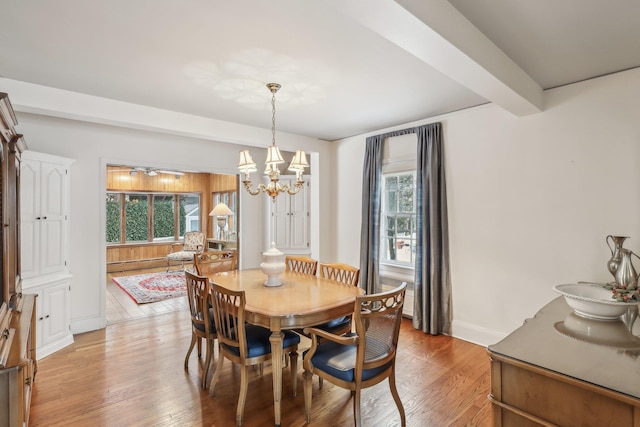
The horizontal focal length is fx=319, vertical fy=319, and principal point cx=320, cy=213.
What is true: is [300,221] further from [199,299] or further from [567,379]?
[567,379]

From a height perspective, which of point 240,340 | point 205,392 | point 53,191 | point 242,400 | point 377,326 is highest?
point 53,191

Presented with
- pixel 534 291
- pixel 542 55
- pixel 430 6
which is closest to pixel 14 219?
pixel 430 6

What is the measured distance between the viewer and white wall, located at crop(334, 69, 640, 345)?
8.77 feet

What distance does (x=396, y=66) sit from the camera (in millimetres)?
2576

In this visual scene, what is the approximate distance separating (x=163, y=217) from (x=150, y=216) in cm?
34

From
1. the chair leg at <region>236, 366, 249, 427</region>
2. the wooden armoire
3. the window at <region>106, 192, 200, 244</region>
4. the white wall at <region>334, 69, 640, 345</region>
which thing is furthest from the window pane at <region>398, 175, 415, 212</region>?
the window at <region>106, 192, 200, 244</region>

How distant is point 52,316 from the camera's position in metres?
3.38

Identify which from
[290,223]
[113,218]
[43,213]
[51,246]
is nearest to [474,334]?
[290,223]

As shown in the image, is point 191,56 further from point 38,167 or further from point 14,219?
point 38,167

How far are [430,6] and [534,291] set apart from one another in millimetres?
2821

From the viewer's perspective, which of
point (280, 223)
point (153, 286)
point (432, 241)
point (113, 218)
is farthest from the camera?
point (113, 218)

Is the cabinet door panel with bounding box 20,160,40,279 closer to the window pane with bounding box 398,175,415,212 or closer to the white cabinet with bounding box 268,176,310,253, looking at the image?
the white cabinet with bounding box 268,176,310,253

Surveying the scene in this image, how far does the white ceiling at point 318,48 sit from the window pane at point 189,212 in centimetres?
639

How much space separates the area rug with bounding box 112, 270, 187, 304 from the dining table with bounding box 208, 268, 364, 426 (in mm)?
2996
